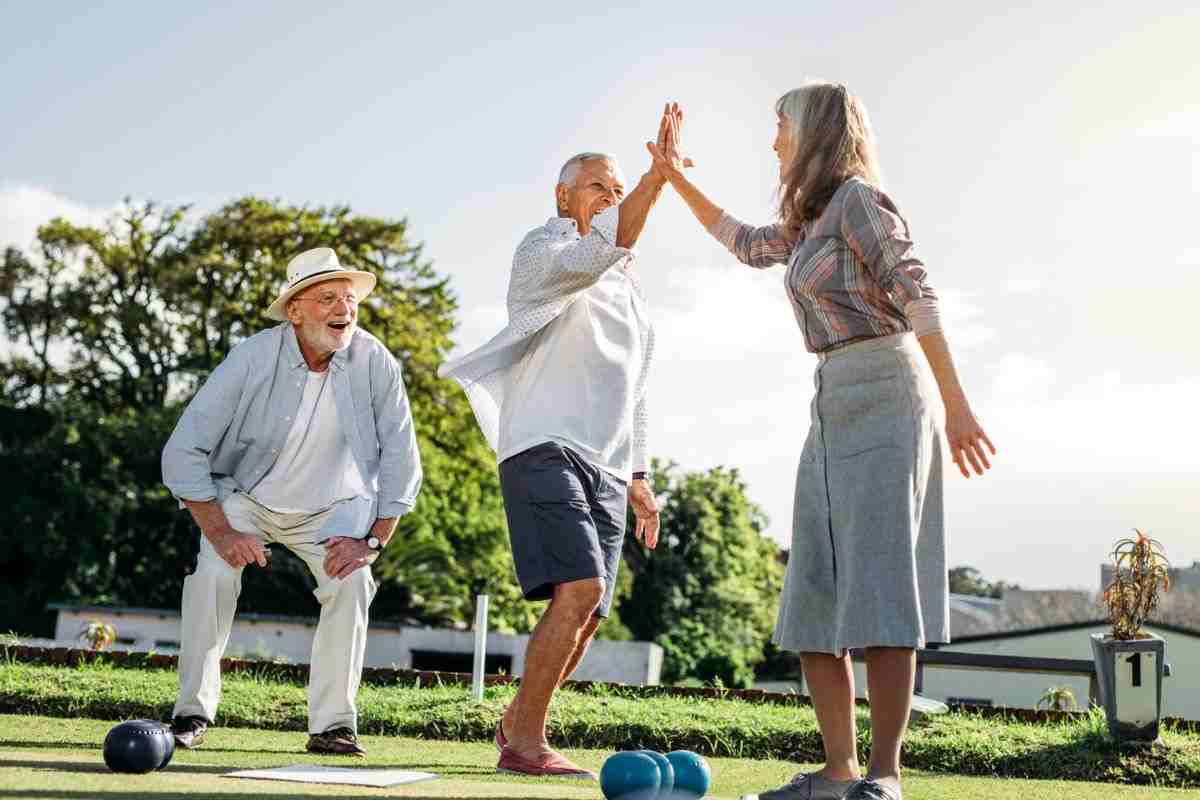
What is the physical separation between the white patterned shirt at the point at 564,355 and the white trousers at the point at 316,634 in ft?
2.86

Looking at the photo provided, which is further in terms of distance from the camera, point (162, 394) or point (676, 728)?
point (162, 394)

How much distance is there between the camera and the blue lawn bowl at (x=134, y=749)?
3.93 m

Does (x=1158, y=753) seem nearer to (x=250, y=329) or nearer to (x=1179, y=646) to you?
(x=250, y=329)

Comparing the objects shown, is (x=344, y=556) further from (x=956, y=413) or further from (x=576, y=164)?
(x=956, y=413)

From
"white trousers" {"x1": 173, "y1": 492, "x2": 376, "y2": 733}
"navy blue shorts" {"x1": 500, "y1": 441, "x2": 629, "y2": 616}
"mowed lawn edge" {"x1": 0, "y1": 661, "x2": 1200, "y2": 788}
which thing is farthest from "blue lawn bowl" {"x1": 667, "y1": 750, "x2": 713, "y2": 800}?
"mowed lawn edge" {"x1": 0, "y1": 661, "x2": 1200, "y2": 788}

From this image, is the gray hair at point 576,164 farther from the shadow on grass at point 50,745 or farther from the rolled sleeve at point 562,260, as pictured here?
the shadow on grass at point 50,745

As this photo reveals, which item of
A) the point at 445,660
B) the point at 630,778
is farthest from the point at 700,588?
the point at 630,778

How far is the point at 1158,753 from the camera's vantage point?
6043mm

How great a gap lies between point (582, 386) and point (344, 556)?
120cm

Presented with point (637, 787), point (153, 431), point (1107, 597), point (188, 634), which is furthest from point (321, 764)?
point (153, 431)

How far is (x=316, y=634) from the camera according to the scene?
520 cm

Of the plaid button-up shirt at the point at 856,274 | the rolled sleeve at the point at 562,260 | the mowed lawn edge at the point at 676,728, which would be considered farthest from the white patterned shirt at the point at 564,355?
the mowed lawn edge at the point at 676,728

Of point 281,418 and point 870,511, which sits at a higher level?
point 281,418

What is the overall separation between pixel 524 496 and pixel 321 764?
1.11m
